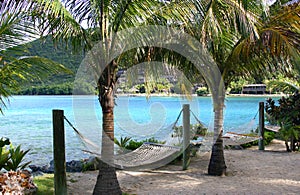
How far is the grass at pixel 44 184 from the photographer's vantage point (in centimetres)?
344

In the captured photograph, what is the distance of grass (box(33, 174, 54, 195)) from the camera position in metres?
3.44

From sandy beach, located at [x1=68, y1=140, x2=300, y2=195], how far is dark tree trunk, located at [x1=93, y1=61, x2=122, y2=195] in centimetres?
48

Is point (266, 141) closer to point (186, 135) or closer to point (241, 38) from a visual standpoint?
point (186, 135)

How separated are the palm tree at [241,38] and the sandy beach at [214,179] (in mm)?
344

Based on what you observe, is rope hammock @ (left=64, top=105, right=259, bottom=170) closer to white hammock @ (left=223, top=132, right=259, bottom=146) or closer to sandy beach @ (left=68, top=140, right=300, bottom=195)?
white hammock @ (left=223, top=132, right=259, bottom=146)

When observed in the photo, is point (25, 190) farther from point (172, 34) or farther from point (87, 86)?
point (172, 34)

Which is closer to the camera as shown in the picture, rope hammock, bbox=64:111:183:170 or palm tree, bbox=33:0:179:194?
palm tree, bbox=33:0:179:194

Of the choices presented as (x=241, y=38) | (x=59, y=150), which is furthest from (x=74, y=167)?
(x=241, y=38)

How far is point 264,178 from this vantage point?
396cm

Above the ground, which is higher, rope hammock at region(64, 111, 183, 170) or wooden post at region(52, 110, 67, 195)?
wooden post at region(52, 110, 67, 195)

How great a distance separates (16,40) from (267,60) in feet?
9.37

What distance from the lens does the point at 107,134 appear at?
3.03 metres

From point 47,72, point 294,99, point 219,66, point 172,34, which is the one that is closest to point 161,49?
point 172,34

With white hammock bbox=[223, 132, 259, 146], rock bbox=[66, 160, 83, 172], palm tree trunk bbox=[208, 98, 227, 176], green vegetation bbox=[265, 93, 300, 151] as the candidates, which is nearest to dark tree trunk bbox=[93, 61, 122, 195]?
palm tree trunk bbox=[208, 98, 227, 176]
